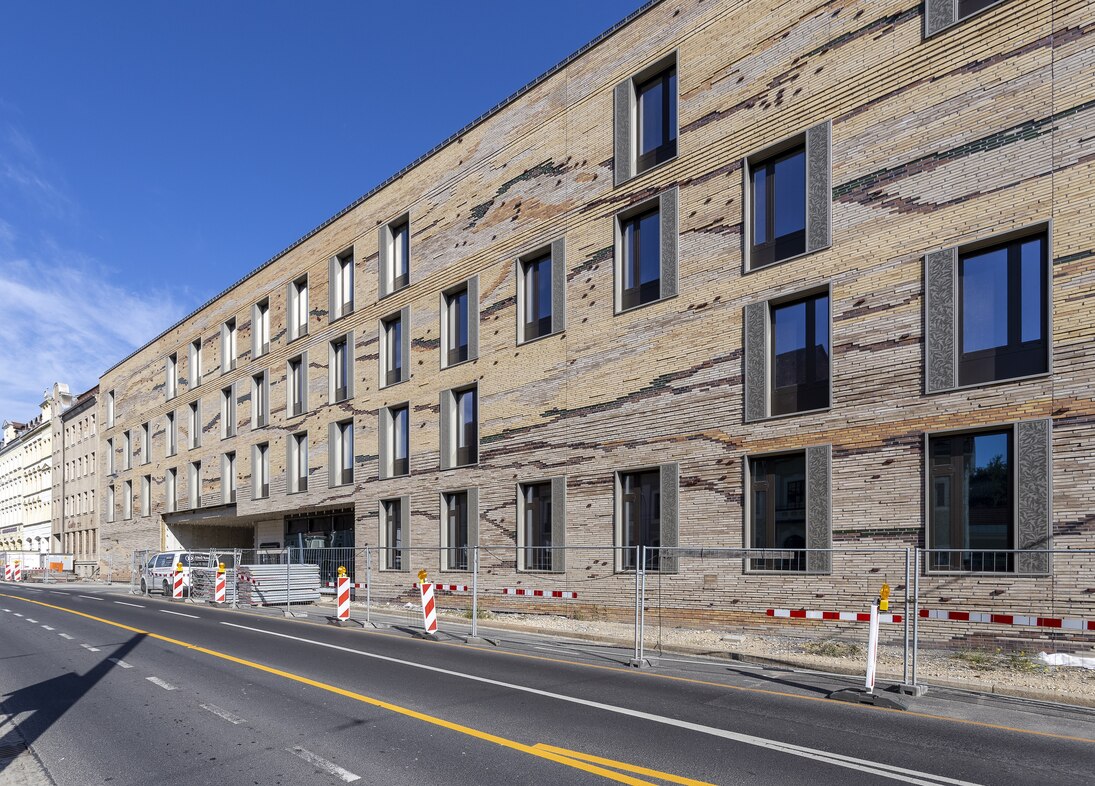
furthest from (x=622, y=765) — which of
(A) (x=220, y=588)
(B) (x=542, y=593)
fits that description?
(A) (x=220, y=588)

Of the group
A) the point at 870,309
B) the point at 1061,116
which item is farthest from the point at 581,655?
the point at 1061,116

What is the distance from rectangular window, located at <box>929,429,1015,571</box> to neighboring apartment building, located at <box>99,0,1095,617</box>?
1.7 inches

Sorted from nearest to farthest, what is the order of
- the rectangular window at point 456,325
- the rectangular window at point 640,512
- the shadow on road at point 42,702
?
the shadow on road at point 42,702 → the rectangular window at point 640,512 → the rectangular window at point 456,325

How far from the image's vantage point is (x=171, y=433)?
1689 inches

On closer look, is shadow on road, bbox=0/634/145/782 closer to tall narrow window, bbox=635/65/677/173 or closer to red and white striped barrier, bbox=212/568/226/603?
red and white striped barrier, bbox=212/568/226/603

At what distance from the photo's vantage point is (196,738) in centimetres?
730

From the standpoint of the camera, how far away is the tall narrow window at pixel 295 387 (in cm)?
3133

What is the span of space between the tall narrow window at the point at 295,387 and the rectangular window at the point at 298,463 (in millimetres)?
1027

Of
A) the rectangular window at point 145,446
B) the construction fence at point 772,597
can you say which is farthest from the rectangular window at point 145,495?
the construction fence at point 772,597

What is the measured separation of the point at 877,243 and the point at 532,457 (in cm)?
990

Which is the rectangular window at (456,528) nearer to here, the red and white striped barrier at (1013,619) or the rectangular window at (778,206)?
the rectangular window at (778,206)

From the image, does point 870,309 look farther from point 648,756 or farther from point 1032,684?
point 648,756

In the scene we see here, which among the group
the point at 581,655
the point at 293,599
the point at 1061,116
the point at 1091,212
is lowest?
the point at 293,599

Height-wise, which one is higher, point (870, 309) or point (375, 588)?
point (870, 309)
